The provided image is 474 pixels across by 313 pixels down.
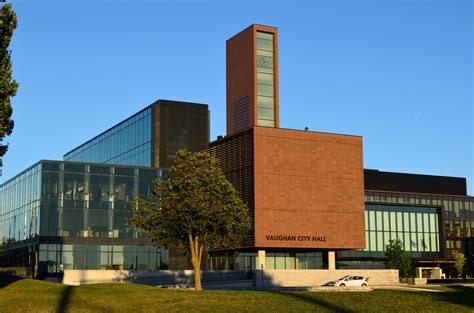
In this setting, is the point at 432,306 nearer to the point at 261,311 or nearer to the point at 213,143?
the point at 261,311

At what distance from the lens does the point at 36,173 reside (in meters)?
89.3

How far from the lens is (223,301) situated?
116ft

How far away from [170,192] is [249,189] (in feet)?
100

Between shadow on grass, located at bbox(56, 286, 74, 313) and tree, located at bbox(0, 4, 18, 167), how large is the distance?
910 cm

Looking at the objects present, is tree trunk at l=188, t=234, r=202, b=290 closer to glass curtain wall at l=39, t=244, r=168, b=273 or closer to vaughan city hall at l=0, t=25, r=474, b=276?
vaughan city hall at l=0, t=25, r=474, b=276

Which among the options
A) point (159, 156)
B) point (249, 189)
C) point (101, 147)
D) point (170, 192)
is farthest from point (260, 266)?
point (101, 147)

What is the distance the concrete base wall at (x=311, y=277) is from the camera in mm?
82875

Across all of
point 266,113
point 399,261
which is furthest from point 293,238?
point 399,261

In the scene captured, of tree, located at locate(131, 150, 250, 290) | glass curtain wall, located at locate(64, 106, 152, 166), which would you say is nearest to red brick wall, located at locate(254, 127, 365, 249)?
glass curtain wall, located at locate(64, 106, 152, 166)

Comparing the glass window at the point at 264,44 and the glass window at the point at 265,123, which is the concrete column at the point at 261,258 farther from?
the glass window at the point at 264,44

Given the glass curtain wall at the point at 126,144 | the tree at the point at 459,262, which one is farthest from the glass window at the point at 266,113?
the tree at the point at 459,262

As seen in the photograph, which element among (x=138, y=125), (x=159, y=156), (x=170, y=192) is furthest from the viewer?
(x=138, y=125)

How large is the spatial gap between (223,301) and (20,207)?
6497 cm

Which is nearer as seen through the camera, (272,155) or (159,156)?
(272,155)
